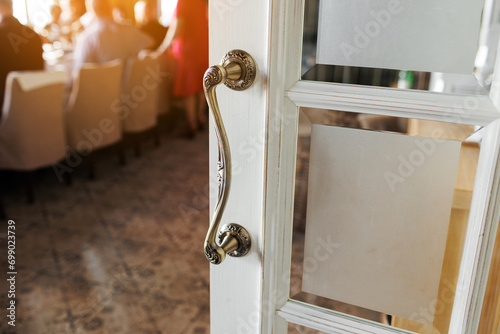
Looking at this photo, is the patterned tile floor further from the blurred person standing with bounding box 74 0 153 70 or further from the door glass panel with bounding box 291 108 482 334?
the door glass panel with bounding box 291 108 482 334

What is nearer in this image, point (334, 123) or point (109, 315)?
point (334, 123)

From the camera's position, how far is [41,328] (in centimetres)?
194

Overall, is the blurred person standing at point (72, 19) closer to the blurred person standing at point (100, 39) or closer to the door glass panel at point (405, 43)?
the blurred person standing at point (100, 39)

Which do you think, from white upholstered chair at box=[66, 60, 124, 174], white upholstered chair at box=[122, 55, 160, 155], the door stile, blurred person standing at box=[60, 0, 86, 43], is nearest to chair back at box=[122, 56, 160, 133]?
white upholstered chair at box=[122, 55, 160, 155]

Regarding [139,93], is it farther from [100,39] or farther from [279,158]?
[279,158]

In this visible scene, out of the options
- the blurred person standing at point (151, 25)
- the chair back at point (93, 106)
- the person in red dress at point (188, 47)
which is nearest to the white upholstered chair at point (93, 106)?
the chair back at point (93, 106)

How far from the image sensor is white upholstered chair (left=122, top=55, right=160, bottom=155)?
374 cm

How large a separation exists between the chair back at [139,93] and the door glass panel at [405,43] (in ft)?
11.0

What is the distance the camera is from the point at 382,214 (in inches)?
23.8

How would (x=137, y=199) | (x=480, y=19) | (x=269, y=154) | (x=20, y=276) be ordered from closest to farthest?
1. (x=480, y=19)
2. (x=269, y=154)
3. (x=20, y=276)
4. (x=137, y=199)

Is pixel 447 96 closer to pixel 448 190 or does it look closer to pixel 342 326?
pixel 448 190

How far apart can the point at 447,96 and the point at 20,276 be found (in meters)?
2.31

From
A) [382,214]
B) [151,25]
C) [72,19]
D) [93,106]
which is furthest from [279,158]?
[72,19]

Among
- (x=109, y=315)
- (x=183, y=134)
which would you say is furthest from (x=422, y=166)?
(x=183, y=134)
